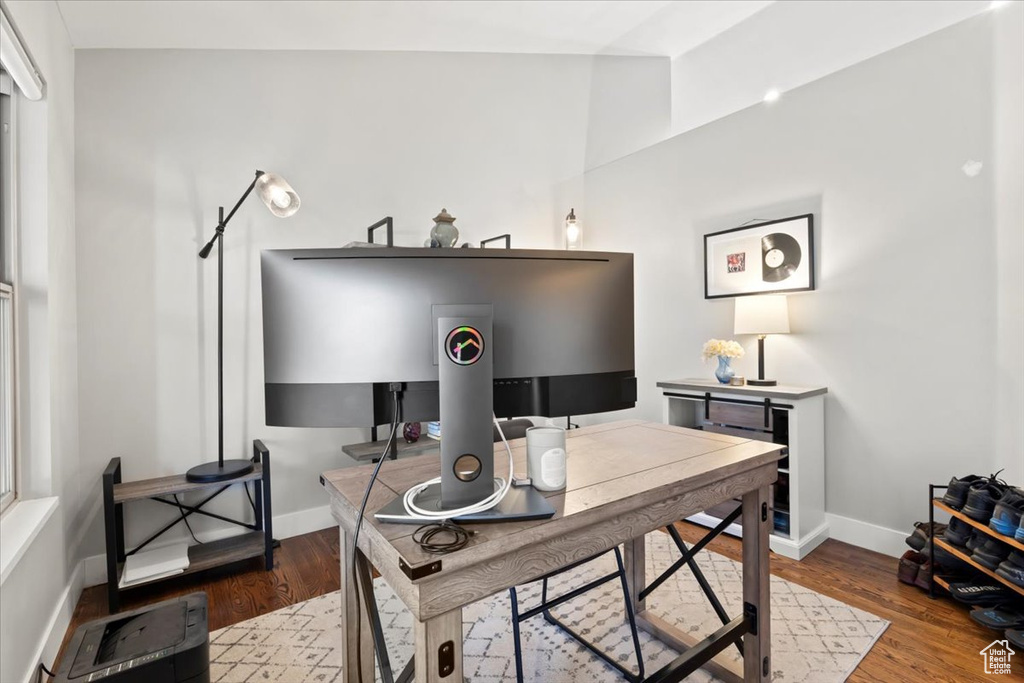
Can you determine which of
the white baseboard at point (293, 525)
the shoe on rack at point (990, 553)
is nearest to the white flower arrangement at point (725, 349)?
the shoe on rack at point (990, 553)

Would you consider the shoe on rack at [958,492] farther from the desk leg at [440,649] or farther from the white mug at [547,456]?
the desk leg at [440,649]

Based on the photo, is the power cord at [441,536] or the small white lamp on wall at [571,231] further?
the small white lamp on wall at [571,231]

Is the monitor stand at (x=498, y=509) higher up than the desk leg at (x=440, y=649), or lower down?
higher up

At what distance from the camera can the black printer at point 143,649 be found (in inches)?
49.0

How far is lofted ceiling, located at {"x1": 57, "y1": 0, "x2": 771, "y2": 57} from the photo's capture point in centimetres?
224

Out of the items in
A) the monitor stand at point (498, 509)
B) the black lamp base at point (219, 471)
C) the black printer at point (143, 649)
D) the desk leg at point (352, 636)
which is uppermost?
the monitor stand at point (498, 509)

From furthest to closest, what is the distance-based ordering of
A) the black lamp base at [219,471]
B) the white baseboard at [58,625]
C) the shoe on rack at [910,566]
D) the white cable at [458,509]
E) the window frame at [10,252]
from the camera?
the black lamp base at [219,471] → the shoe on rack at [910,566] → the window frame at [10,252] → the white baseboard at [58,625] → the white cable at [458,509]

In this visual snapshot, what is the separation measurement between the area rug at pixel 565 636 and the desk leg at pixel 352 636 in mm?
525

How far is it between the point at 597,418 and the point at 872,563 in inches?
81.8

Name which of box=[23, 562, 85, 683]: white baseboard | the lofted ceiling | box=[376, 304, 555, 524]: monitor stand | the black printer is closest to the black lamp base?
box=[23, 562, 85, 683]: white baseboard

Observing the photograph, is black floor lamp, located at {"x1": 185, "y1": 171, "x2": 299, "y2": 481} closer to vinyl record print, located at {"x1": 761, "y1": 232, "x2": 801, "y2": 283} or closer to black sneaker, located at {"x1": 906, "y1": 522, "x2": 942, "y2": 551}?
vinyl record print, located at {"x1": 761, "y1": 232, "x2": 801, "y2": 283}

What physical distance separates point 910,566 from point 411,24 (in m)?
3.73

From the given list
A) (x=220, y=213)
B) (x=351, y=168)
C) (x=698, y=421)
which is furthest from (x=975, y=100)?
(x=220, y=213)

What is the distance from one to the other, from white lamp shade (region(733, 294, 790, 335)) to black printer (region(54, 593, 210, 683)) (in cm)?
293
